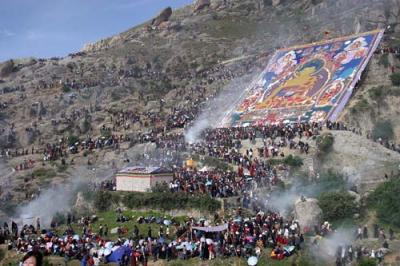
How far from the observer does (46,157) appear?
48.3 metres

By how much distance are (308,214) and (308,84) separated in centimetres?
2946

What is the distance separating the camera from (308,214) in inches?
1014

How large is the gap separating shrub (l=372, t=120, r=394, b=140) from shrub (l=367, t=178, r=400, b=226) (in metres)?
15.3

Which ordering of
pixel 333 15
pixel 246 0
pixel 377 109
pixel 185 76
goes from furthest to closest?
pixel 246 0, pixel 333 15, pixel 185 76, pixel 377 109

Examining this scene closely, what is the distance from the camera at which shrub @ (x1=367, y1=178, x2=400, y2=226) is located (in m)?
26.2

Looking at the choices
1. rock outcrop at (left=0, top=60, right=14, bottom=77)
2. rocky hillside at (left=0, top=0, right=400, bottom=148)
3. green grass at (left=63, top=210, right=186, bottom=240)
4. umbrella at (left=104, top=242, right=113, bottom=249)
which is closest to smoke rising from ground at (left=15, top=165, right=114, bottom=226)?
green grass at (left=63, top=210, right=186, bottom=240)

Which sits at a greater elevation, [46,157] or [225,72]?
[225,72]

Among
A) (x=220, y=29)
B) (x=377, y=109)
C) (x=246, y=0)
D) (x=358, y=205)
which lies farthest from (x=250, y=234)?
(x=246, y=0)

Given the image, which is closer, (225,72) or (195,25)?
(225,72)

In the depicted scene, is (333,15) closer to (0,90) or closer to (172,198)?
(0,90)

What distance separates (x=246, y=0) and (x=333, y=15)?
31.7m

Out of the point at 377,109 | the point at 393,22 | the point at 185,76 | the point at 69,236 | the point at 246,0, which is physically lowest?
the point at 69,236

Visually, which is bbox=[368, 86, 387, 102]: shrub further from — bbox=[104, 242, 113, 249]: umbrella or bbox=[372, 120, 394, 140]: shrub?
bbox=[104, 242, 113, 249]: umbrella

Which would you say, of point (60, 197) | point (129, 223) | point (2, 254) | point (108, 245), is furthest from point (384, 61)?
point (2, 254)
